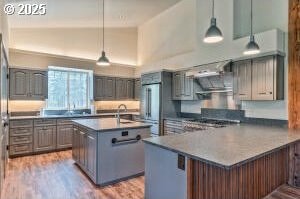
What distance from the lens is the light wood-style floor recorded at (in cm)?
307

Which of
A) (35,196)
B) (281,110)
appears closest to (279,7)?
(281,110)

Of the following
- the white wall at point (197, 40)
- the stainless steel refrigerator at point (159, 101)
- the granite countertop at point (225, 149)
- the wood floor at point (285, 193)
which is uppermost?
the white wall at point (197, 40)

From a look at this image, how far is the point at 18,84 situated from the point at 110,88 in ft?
8.65

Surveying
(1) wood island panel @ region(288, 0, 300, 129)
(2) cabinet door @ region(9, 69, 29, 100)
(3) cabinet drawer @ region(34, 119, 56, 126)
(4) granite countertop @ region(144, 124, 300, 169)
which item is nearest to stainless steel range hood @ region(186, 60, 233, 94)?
(1) wood island panel @ region(288, 0, 300, 129)

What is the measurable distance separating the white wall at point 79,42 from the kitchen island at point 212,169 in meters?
4.98

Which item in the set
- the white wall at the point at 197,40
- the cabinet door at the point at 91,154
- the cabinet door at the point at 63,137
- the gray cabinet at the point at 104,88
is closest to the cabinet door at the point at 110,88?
the gray cabinet at the point at 104,88

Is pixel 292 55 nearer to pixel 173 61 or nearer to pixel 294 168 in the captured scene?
pixel 294 168

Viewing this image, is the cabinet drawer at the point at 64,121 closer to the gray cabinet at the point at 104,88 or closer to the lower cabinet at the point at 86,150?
the gray cabinet at the point at 104,88

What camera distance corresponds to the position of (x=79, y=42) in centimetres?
657

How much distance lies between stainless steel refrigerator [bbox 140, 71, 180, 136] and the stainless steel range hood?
2.78 ft

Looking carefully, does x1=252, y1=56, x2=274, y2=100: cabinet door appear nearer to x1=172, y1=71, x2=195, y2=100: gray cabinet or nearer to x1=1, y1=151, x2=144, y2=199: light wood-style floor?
x1=172, y1=71, x2=195, y2=100: gray cabinet

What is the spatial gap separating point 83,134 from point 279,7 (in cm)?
420

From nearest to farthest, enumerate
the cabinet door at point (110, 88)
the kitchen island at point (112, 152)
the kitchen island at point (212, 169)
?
1. the kitchen island at point (212, 169)
2. the kitchen island at point (112, 152)
3. the cabinet door at point (110, 88)

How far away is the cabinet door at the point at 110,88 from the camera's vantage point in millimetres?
6964
